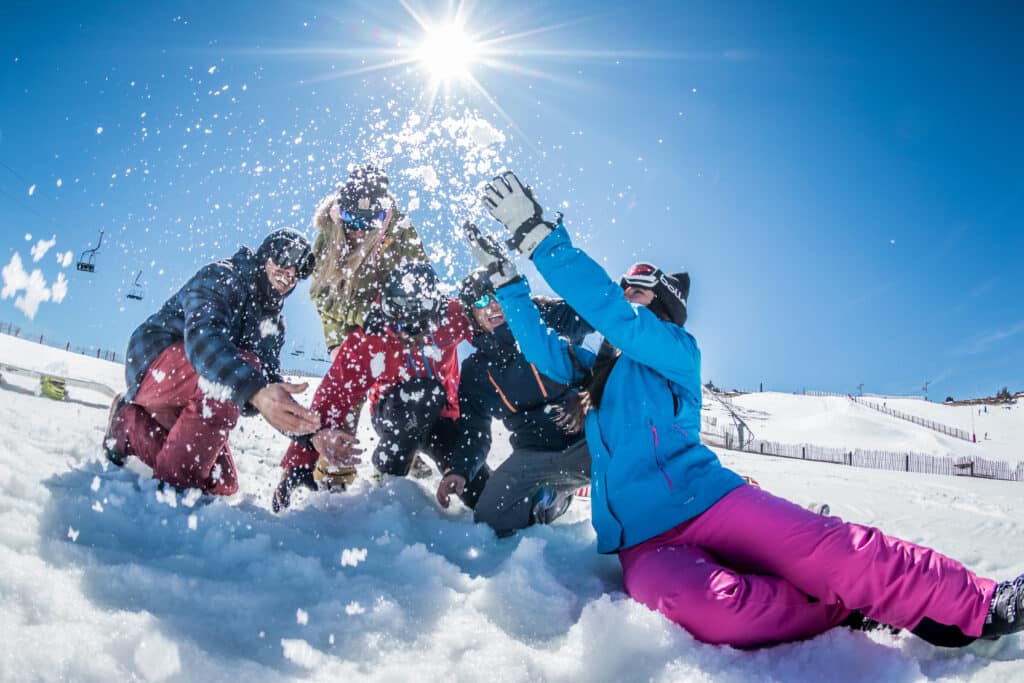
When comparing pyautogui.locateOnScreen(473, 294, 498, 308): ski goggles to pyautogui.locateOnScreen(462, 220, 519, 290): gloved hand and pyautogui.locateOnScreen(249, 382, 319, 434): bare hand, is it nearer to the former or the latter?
pyautogui.locateOnScreen(462, 220, 519, 290): gloved hand

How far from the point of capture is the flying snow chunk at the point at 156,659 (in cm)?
105

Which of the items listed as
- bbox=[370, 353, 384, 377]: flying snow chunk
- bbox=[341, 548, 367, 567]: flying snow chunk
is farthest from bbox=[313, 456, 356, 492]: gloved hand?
bbox=[341, 548, 367, 567]: flying snow chunk

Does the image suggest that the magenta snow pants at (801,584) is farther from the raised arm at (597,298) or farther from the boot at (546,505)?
the boot at (546,505)

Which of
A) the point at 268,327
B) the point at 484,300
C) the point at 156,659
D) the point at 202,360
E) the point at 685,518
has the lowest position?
the point at 156,659

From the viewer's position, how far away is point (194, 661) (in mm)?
1113

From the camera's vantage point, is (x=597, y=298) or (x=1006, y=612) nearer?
(x=1006, y=612)

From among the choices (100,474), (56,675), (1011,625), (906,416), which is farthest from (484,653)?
(906,416)

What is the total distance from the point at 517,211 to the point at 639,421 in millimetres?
1117

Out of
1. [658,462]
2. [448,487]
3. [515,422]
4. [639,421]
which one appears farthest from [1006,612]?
[448,487]

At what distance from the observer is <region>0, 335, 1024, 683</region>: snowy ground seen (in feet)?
3.81

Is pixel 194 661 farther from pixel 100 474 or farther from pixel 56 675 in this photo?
pixel 100 474

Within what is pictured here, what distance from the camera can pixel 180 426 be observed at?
278 centimetres

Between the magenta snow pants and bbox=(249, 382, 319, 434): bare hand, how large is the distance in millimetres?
1451

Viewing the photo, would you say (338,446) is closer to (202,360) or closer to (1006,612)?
(202,360)
